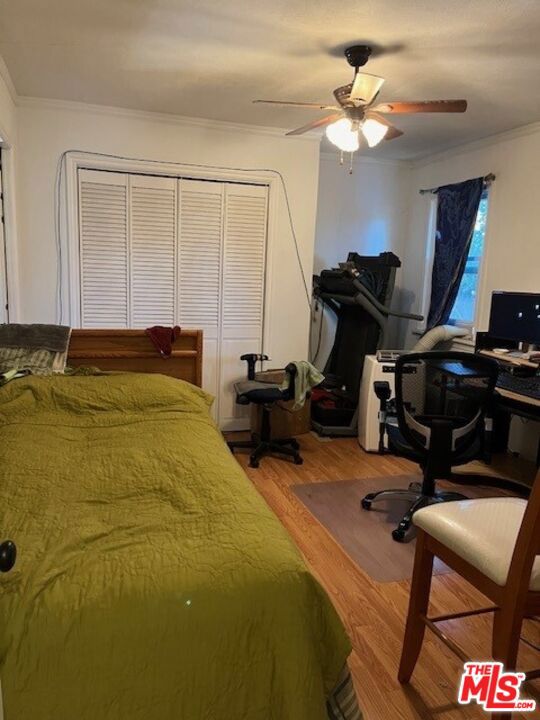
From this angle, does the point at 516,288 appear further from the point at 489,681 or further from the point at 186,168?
the point at 489,681

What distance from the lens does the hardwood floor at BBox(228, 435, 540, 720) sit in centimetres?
165

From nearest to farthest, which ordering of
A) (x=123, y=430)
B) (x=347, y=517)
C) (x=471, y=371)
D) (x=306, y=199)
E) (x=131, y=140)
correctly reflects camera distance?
1. (x=123, y=430)
2. (x=471, y=371)
3. (x=347, y=517)
4. (x=131, y=140)
5. (x=306, y=199)

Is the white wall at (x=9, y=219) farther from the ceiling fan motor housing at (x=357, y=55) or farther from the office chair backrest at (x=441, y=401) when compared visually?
the office chair backrest at (x=441, y=401)

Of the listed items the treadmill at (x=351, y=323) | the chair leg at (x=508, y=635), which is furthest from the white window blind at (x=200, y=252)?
the chair leg at (x=508, y=635)

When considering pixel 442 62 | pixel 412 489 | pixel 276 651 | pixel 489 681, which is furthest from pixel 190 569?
pixel 442 62

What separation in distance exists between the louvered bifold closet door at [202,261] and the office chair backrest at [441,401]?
193 centimetres

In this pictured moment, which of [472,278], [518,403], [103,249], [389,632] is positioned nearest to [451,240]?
[472,278]

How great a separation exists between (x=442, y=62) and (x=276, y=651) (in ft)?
8.92

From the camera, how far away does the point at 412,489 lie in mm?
3070

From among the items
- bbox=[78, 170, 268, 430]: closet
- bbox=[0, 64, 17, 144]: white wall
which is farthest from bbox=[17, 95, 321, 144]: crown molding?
Result: bbox=[78, 170, 268, 430]: closet

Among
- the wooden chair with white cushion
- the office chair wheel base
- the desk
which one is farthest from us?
the desk

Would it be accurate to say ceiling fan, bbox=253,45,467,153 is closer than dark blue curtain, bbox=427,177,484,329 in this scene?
Yes

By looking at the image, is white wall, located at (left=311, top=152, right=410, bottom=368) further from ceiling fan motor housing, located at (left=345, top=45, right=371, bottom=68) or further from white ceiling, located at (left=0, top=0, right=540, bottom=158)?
ceiling fan motor housing, located at (left=345, top=45, right=371, bottom=68)

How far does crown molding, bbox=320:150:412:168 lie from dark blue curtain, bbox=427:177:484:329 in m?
0.62
